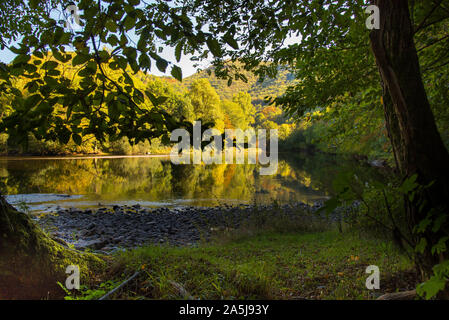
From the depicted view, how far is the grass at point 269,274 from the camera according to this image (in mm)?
2564

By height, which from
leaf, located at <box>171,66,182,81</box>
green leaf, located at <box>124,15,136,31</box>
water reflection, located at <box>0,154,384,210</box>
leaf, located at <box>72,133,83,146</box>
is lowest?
water reflection, located at <box>0,154,384,210</box>

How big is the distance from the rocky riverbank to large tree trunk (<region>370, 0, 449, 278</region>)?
5112 mm

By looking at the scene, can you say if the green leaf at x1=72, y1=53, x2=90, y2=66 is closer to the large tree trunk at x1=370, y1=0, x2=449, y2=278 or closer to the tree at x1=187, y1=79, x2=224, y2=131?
the large tree trunk at x1=370, y1=0, x2=449, y2=278

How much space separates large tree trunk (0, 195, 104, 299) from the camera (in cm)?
221

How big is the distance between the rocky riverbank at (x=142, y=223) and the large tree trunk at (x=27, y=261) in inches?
109

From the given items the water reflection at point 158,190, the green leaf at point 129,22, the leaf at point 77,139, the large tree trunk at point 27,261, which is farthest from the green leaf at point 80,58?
the water reflection at point 158,190

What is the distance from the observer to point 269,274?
3.29 metres

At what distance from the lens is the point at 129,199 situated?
12.8 meters

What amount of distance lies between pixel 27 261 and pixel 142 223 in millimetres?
6411

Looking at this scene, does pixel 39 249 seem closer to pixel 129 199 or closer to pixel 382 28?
pixel 382 28

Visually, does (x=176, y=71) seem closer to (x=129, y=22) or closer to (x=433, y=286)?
(x=129, y=22)

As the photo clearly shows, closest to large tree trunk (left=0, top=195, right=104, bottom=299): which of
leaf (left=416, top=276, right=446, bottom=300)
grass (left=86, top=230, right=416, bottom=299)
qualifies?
grass (left=86, top=230, right=416, bottom=299)
